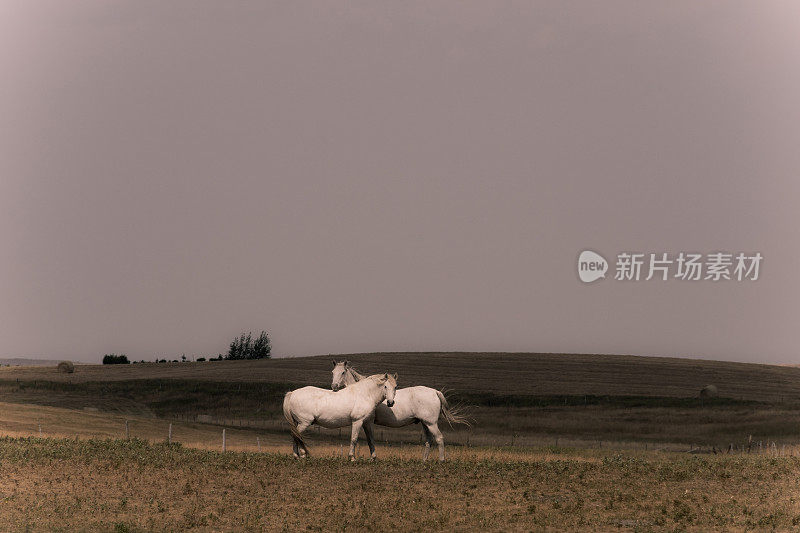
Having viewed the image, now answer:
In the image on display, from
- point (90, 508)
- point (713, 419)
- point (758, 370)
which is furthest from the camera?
point (758, 370)

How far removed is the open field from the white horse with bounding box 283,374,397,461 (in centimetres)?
127

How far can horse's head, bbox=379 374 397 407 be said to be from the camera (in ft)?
102

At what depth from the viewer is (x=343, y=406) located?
31.7 metres

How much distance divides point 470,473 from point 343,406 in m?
5.37

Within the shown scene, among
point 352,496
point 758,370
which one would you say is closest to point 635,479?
point 352,496

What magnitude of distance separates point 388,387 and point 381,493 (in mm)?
6599

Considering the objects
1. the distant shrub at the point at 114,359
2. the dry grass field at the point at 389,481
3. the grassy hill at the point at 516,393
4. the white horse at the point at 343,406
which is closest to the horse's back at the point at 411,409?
the white horse at the point at 343,406

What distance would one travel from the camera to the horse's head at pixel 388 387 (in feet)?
102

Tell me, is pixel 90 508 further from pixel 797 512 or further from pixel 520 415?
pixel 520 415

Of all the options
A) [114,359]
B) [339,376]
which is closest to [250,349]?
[114,359]

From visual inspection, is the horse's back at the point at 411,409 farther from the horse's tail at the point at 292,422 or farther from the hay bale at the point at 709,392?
the hay bale at the point at 709,392

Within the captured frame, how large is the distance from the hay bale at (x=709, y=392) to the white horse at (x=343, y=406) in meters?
51.7

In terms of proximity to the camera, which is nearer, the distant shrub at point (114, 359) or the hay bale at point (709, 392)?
the hay bale at point (709, 392)

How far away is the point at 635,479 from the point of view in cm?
2777
